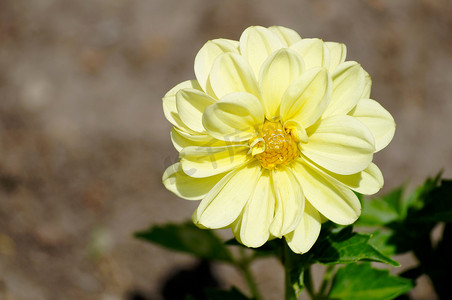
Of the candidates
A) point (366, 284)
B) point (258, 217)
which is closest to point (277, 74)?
point (258, 217)

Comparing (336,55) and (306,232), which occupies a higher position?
(336,55)

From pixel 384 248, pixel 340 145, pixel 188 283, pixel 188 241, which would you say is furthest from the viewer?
pixel 188 283

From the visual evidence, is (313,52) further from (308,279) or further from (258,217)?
(308,279)

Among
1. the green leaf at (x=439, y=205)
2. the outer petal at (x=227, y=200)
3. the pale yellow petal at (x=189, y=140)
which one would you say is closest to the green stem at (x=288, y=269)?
the outer petal at (x=227, y=200)

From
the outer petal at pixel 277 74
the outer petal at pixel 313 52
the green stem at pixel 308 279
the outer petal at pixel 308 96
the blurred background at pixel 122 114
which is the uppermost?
the blurred background at pixel 122 114

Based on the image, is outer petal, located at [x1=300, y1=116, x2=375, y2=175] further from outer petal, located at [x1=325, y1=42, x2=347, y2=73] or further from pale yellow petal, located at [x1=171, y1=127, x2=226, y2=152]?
pale yellow petal, located at [x1=171, y1=127, x2=226, y2=152]

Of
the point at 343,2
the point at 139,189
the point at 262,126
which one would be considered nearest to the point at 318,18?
the point at 343,2

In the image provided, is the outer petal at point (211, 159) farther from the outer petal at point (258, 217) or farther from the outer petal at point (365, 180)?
the outer petal at point (365, 180)
